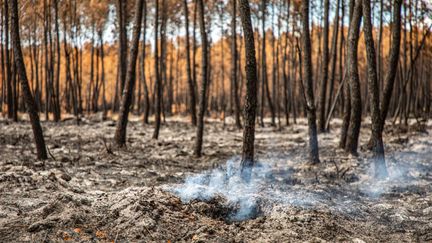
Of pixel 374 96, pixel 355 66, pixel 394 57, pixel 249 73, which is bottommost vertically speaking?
pixel 374 96

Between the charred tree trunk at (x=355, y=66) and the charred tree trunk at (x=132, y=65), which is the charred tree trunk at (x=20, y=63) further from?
the charred tree trunk at (x=355, y=66)

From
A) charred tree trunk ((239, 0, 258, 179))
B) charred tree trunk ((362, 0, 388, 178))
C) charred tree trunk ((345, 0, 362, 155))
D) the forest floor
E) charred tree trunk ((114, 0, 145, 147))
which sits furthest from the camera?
charred tree trunk ((114, 0, 145, 147))

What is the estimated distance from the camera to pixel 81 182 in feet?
19.0

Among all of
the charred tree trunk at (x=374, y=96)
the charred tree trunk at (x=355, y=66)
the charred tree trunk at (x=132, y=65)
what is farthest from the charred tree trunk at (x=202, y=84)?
the charred tree trunk at (x=374, y=96)

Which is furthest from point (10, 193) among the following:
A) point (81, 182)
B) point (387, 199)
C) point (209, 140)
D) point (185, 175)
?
point (209, 140)

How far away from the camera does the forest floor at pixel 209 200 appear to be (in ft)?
12.6

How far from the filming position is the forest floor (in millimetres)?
3852

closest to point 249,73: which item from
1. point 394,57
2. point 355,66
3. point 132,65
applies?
point 355,66

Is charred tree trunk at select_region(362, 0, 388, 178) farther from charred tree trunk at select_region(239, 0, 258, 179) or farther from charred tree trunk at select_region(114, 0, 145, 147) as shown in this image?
charred tree trunk at select_region(114, 0, 145, 147)

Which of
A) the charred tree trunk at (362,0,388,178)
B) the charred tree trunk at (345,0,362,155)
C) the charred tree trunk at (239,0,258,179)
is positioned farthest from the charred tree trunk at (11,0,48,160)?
the charred tree trunk at (345,0,362,155)

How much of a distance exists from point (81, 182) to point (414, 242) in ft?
14.1

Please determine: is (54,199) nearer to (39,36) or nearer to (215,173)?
(215,173)

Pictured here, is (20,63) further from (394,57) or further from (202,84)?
(394,57)

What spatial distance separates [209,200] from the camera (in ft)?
15.5
